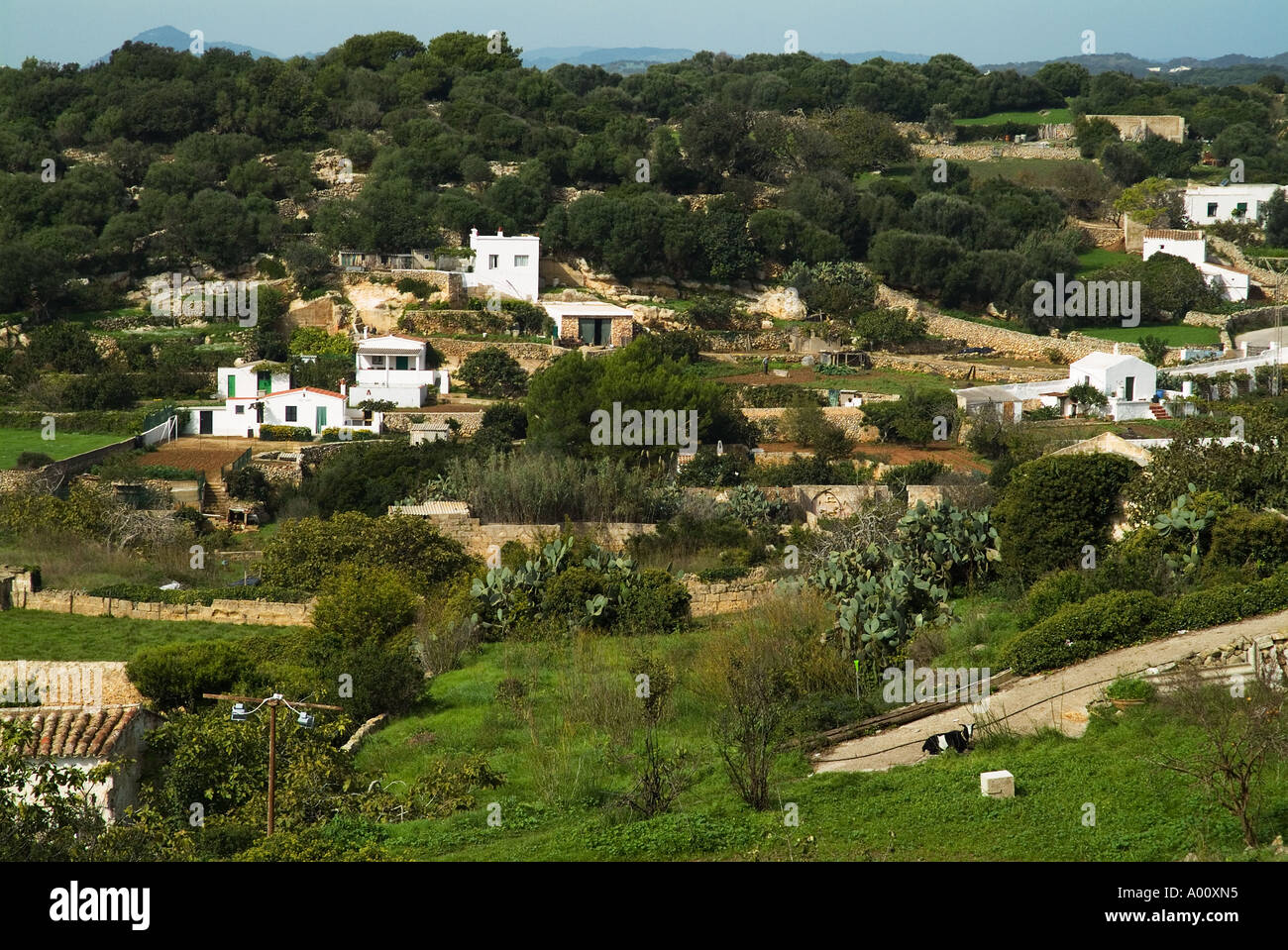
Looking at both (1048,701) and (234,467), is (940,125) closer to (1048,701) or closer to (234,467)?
(234,467)

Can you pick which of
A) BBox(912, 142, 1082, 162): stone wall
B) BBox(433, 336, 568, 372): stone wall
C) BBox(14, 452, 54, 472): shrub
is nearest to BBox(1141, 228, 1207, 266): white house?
BBox(912, 142, 1082, 162): stone wall

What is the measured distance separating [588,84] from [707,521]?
56149 mm

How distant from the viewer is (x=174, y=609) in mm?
21625

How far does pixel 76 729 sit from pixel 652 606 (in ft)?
28.3

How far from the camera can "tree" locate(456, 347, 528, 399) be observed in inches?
1565

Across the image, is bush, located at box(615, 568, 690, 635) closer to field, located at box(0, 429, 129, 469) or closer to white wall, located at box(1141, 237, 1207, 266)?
field, located at box(0, 429, 129, 469)

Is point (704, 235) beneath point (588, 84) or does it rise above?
beneath

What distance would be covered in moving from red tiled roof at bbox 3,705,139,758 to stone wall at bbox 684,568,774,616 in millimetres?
9347

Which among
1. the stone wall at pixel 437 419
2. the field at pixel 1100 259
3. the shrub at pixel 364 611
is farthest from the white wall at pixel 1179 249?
the shrub at pixel 364 611

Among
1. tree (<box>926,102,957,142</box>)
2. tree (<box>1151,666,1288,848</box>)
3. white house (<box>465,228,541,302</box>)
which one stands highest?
tree (<box>926,102,957,142</box>)

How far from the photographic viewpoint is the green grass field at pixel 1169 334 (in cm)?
4409

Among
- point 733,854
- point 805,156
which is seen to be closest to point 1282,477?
point 733,854
